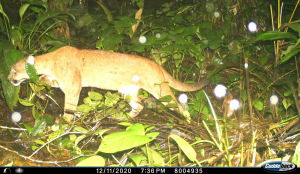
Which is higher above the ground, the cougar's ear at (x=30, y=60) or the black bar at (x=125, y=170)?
the cougar's ear at (x=30, y=60)

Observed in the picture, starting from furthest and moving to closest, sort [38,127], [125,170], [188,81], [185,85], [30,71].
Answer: [188,81] < [185,85] < [30,71] < [38,127] < [125,170]

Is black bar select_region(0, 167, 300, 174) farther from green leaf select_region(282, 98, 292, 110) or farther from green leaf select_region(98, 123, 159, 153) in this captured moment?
green leaf select_region(282, 98, 292, 110)

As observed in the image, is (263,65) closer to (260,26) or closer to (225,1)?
(260,26)

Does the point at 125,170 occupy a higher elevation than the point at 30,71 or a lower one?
lower

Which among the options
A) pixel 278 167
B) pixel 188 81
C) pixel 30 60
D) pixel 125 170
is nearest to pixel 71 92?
pixel 30 60

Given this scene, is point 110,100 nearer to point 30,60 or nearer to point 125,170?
point 30,60

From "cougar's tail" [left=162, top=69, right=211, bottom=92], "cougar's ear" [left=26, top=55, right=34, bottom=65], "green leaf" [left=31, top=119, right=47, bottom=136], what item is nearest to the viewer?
"green leaf" [left=31, top=119, right=47, bottom=136]

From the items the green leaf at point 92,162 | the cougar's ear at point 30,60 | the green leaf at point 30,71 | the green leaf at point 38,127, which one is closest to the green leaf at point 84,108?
the green leaf at point 38,127

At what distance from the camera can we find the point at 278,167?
1.71 meters

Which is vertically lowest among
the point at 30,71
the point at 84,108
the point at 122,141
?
the point at 122,141

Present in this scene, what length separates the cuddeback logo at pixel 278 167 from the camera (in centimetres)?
166

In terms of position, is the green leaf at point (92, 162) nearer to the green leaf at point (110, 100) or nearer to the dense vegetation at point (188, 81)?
the dense vegetation at point (188, 81)

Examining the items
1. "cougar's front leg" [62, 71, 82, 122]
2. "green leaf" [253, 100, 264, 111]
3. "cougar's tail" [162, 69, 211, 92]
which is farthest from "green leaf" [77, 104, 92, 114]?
"green leaf" [253, 100, 264, 111]

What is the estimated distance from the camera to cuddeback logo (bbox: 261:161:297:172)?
1.66 metres
